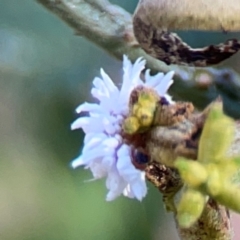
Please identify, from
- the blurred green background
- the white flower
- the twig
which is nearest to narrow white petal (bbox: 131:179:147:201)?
the white flower

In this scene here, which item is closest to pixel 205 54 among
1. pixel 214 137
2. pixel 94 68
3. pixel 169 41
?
pixel 169 41

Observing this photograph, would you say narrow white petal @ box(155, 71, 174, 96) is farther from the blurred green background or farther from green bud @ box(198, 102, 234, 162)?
the blurred green background

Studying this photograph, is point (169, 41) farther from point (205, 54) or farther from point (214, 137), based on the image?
point (214, 137)

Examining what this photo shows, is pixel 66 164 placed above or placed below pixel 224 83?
below

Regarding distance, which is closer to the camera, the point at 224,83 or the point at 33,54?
the point at 224,83

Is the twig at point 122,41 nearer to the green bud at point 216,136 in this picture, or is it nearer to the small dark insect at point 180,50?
the small dark insect at point 180,50

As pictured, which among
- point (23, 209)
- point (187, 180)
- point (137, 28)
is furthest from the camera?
point (23, 209)
